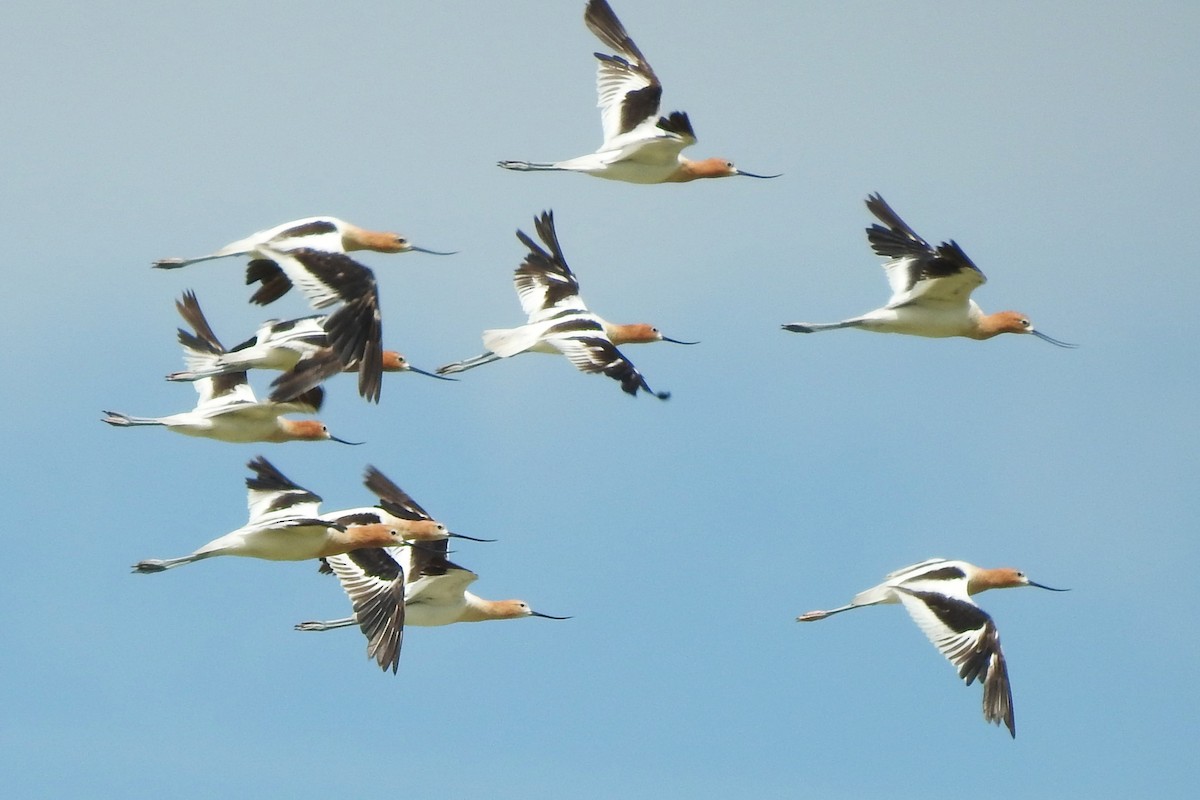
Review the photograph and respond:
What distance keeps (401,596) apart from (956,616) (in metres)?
4.63

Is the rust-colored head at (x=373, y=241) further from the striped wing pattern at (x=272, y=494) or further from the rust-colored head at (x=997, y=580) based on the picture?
the rust-colored head at (x=997, y=580)

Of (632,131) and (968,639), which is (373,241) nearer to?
(632,131)

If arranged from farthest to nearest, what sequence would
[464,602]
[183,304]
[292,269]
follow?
[183,304] → [464,602] → [292,269]

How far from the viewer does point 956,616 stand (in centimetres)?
1636

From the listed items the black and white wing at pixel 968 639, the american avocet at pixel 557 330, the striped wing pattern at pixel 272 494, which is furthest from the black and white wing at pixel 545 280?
the black and white wing at pixel 968 639

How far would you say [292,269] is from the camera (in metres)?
15.1

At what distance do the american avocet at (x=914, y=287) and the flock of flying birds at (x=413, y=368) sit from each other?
0.04 ft

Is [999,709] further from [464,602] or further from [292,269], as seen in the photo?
[292,269]

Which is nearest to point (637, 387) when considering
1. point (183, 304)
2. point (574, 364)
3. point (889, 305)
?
point (574, 364)

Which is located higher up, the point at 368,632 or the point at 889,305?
the point at 889,305

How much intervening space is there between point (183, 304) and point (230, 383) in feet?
8.17

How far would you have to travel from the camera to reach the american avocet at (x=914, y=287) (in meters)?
16.7

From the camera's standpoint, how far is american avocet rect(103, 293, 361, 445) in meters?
16.5

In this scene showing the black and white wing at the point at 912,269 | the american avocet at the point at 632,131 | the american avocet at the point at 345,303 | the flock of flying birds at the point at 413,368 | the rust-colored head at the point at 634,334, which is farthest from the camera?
the rust-colored head at the point at 634,334
